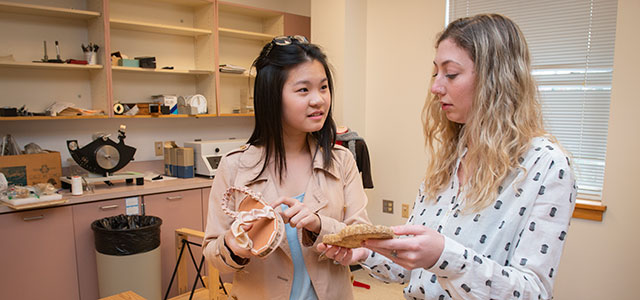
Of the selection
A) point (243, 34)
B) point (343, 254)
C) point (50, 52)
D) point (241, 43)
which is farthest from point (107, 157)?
point (343, 254)

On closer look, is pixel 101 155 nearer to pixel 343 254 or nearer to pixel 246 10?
pixel 246 10

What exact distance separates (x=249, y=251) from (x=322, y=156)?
39 cm

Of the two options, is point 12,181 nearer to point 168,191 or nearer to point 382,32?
point 168,191

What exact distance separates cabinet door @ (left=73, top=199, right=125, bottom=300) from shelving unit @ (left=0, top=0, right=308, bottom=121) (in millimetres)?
709

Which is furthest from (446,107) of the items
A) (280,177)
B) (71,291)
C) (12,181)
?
(12,181)

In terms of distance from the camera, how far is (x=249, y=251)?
1.03 meters

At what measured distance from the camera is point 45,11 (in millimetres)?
2908

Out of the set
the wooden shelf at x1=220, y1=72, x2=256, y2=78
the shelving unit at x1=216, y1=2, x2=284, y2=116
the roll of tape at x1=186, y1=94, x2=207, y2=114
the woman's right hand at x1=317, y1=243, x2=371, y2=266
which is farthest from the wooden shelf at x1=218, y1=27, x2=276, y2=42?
the woman's right hand at x1=317, y1=243, x2=371, y2=266

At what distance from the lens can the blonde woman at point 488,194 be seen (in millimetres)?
826

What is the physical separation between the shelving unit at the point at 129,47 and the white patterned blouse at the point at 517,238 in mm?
2919

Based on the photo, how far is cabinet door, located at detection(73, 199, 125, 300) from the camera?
2648mm

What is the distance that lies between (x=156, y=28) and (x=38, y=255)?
1919mm

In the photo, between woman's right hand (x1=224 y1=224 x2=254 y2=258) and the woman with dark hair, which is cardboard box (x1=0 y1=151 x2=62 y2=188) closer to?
the woman with dark hair

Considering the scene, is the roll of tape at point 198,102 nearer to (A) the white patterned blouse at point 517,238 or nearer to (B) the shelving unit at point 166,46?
(B) the shelving unit at point 166,46
